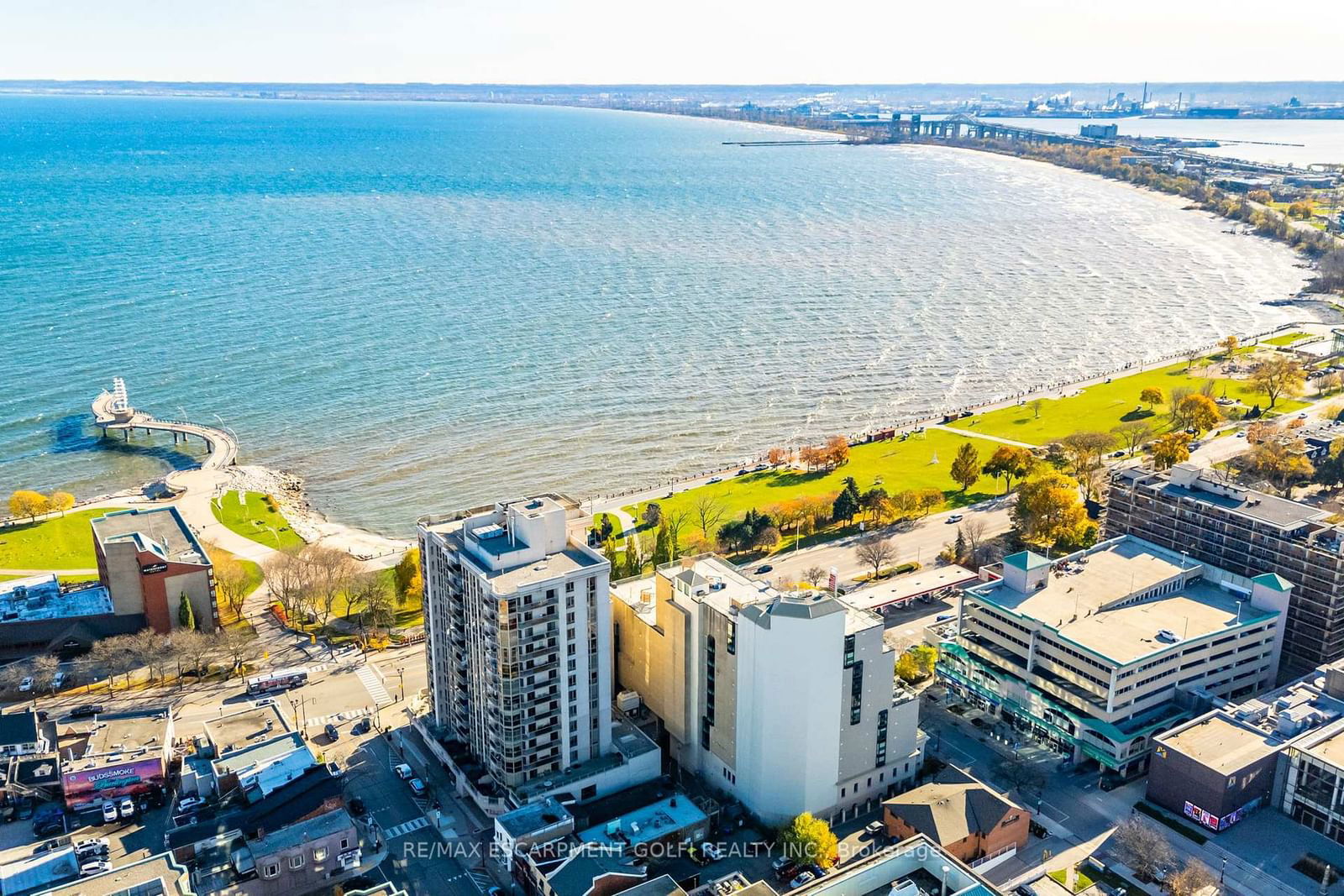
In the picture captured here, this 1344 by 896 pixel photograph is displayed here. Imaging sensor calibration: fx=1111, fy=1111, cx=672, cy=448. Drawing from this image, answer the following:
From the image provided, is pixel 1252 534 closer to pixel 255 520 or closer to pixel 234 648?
pixel 234 648

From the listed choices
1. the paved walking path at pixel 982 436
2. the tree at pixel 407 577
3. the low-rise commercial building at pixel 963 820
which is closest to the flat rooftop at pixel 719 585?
the low-rise commercial building at pixel 963 820

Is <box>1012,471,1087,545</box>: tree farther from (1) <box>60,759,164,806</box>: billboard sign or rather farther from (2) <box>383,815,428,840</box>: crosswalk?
(1) <box>60,759,164,806</box>: billboard sign

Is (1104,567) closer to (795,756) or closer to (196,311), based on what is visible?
(795,756)

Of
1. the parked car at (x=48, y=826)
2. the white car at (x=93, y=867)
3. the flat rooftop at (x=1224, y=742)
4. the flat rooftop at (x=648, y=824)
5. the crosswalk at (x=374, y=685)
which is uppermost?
the flat rooftop at (x=1224, y=742)

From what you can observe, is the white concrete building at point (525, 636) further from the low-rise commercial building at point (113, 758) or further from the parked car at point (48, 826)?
the parked car at point (48, 826)

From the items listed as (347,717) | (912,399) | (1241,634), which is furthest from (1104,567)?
(912,399)

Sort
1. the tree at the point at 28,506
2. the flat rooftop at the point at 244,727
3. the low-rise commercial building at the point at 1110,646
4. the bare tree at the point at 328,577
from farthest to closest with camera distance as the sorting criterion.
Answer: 1. the tree at the point at 28,506
2. the bare tree at the point at 328,577
3. the low-rise commercial building at the point at 1110,646
4. the flat rooftop at the point at 244,727

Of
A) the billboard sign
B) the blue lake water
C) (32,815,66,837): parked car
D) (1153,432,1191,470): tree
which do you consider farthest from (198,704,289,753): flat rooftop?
(1153,432,1191,470): tree
